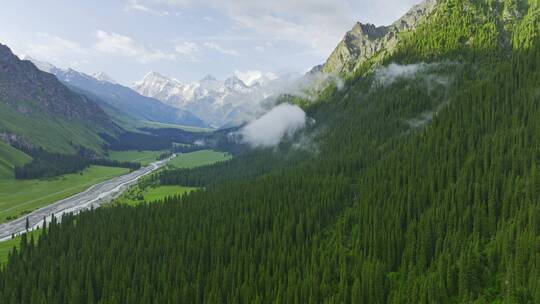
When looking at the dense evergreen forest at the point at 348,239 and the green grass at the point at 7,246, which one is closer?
the dense evergreen forest at the point at 348,239

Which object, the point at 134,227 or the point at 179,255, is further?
the point at 134,227

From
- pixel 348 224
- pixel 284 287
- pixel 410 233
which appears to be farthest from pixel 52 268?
pixel 410 233

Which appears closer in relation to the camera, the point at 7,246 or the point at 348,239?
the point at 348,239

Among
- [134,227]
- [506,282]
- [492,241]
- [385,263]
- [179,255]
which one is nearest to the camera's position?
[506,282]

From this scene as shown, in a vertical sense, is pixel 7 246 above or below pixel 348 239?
above

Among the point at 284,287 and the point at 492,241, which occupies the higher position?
the point at 492,241

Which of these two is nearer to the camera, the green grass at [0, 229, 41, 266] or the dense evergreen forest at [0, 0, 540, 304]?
the dense evergreen forest at [0, 0, 540, 304]

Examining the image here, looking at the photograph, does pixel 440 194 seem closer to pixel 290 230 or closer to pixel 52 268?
pixel 290 230

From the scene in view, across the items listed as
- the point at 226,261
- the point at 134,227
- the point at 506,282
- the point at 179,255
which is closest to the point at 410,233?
the point at 506,282

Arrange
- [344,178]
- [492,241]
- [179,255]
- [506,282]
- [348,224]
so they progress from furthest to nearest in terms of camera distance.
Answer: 1. [344,178]
2. [348,224]
3. [179,255]
4. [492,241]
5. [506,282]

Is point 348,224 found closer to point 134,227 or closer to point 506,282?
point 506,282
